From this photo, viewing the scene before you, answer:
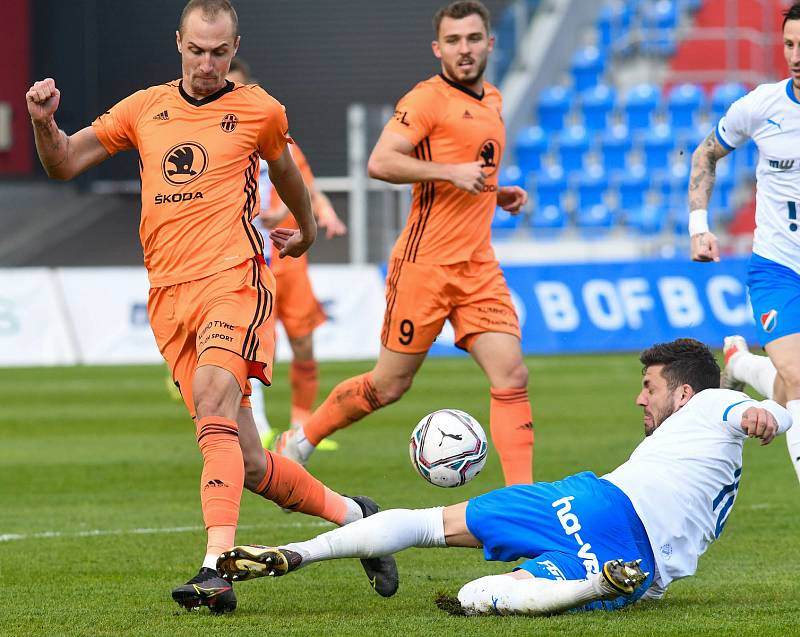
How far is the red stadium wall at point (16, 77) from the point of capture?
26.1m

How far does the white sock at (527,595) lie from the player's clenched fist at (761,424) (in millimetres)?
678

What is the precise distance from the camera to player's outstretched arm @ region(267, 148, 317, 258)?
18.8 ft

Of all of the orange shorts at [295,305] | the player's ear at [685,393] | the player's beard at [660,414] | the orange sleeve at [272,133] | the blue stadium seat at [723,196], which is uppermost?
the orange sleeve at [272,133]

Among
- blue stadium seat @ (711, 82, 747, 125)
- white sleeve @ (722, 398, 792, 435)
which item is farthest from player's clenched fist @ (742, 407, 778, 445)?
blue stadium seat @ (711, 82, 747, 125)

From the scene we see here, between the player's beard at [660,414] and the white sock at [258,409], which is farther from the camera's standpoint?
the white sock at [258,409]

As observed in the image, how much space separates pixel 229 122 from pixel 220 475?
1356 mm

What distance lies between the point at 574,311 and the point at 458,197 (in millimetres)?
10328


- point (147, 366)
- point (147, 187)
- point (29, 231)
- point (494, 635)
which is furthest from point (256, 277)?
point (29, 231)

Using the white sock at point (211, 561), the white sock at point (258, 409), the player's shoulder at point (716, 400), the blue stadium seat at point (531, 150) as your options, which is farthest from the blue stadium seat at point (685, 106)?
the white sock at point (211, 561)

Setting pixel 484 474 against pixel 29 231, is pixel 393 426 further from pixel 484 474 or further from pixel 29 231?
pixel 29 231

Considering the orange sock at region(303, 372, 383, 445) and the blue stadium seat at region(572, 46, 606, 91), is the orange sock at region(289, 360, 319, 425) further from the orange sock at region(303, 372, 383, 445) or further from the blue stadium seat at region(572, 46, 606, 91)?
the blue stadium seat at region(572, 46, 606, 91)

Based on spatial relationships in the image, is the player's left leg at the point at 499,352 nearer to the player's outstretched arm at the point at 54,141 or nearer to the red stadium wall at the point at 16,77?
the player's outstretched arm at the point at 54,141

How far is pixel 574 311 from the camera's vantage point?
17.4 metres

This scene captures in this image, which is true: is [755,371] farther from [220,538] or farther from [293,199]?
[220,538]
